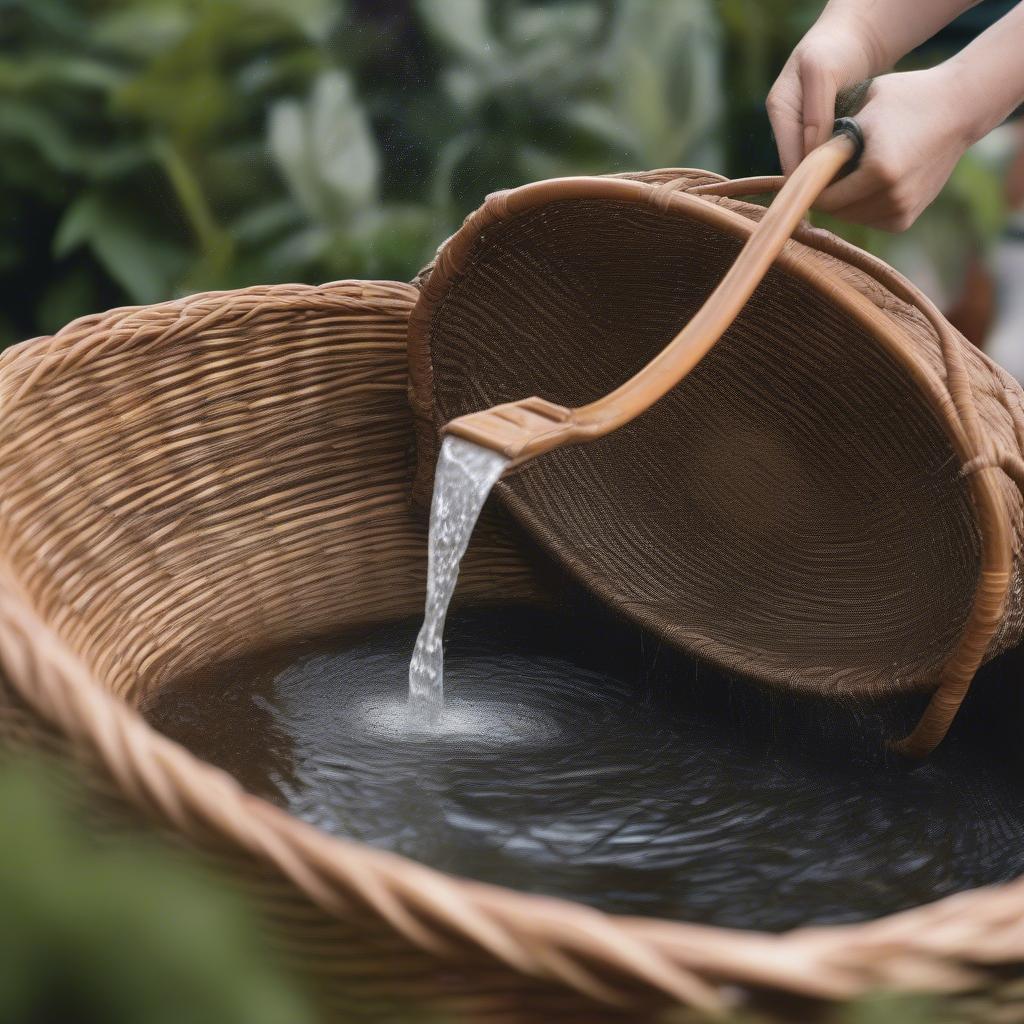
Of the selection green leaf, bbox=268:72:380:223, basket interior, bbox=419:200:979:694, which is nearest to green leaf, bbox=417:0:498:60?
green leaf, bbox=268:72:380:223

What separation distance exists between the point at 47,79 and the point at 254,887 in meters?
1.89

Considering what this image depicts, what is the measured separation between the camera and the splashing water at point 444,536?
0.97 meters

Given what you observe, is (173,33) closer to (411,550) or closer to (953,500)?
(411,550)

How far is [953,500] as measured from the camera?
1249 millimetres

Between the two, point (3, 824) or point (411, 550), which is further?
point (411, 550)

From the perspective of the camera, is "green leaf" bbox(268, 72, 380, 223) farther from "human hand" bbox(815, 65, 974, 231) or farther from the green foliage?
the green foliage

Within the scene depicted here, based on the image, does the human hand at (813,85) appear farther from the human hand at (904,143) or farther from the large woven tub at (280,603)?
the large woven tub at (280,603)

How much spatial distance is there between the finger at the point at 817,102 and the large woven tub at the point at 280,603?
529mm

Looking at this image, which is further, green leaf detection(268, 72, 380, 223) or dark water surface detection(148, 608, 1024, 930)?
green leaf detection(268, 72, 380, 223)

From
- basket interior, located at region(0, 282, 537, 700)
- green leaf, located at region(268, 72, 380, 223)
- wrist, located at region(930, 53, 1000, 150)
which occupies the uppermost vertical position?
wrist, located at region(930, 53, 1000, 150)

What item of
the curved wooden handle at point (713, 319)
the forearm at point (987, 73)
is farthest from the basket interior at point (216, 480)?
the forearm at point (987, 73)

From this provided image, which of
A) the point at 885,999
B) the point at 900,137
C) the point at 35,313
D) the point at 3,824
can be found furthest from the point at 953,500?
the point at 35,313

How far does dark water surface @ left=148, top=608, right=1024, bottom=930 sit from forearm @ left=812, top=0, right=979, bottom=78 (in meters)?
0.65

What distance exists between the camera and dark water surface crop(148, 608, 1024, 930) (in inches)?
41.0
